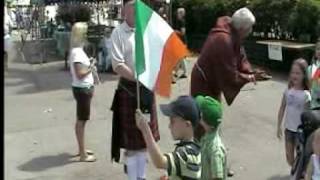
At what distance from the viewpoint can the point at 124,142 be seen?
548cm

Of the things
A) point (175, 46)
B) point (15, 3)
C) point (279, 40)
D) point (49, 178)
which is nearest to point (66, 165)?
point (49, 178)

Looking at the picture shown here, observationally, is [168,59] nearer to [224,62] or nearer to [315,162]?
[315,162]

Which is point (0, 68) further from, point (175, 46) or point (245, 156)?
point (245, 156)

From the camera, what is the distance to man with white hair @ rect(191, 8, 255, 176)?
5.75m

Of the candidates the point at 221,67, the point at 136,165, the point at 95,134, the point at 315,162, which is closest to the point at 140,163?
the point at 136,165

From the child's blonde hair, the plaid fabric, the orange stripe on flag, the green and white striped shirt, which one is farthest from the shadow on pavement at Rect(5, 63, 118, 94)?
the green and white striped shirt

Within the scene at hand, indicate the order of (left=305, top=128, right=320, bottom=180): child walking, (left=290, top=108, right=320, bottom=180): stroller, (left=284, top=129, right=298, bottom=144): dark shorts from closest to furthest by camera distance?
(left=305, top=128, right=320, bottom=180): child walking → (left=290, top=108, right=320, bottom=180): stroller → (left=284, top=129, right=298, bottom=144): dark shorts

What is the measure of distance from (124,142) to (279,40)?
31.0 feet

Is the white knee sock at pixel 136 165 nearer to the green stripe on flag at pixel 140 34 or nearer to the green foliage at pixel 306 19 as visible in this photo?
the green stripe on flag at pixel 140 34

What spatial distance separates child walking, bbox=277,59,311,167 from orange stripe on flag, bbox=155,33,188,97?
2.23 meters

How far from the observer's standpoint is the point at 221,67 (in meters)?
5.77

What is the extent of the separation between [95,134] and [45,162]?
4.20ft

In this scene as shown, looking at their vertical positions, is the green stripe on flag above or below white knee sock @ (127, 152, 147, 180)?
above

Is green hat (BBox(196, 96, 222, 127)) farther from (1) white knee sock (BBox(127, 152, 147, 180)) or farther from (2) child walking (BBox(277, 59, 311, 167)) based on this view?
(2) child walking (BBox(277, 59, 311, 167))
